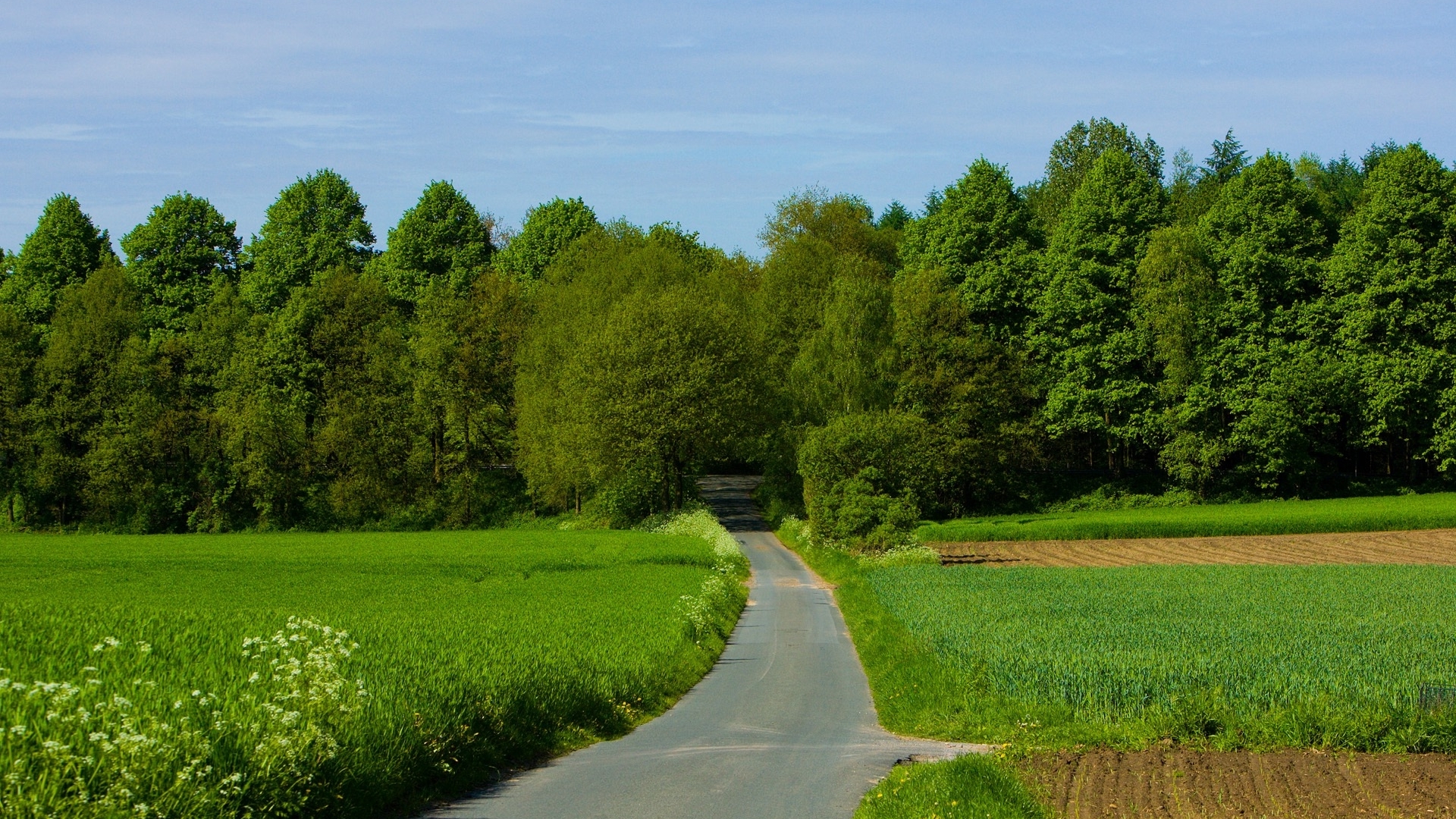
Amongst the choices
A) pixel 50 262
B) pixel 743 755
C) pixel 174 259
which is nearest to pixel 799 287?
pixel 174 259

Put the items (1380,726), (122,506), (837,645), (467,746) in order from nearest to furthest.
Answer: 1. (467,746)
2. (1380,726)
3. (837,645)
4. (122,506)

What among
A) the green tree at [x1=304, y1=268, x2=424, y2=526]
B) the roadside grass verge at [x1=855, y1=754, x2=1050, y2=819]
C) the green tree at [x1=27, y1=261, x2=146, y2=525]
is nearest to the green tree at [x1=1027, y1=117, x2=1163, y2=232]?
the green tree at [x1=304, y1=268, x2=424, y2=526]

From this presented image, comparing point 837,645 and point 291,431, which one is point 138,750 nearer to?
point 837,645

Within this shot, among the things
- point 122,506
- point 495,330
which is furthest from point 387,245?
point 122,506

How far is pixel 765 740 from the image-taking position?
52.3 ft

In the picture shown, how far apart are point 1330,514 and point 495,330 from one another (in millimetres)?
48424

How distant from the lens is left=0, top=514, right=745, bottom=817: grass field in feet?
28.6

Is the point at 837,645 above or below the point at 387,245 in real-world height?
below

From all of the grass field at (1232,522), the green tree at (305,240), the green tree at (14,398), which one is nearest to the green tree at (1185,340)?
the grass field at (1232,522)

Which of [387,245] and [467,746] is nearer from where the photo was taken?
[467,746]

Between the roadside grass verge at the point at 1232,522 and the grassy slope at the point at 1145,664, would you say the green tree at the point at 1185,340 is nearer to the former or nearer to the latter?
the roadside grass verge at the point at 1232,522

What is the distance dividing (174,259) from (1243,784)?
8079 cm

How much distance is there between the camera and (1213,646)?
2095 cm

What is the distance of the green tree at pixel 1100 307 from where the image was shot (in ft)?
221
